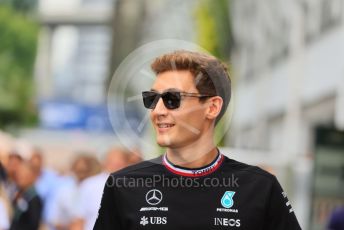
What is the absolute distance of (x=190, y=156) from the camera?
4.60m

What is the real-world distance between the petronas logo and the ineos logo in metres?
0.24

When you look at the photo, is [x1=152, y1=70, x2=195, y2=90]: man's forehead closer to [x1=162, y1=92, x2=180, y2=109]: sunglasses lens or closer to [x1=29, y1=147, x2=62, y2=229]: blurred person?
[x1=162, y1=92, x2=180, y2=109]: sunglasses lens

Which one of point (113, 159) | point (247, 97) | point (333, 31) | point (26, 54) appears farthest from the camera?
point (26, 54)

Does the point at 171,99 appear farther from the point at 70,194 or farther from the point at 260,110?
the point at 260,110

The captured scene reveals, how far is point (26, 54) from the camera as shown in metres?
86.4

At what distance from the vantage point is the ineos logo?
4.57m

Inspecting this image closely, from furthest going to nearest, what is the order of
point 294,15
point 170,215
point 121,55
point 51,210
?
point 121,55
point 294,15
point 51,210
point 170,215

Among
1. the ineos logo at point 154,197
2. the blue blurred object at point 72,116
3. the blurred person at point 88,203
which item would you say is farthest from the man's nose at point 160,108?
the blue blurred object at point 72,116

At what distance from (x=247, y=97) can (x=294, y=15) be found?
1043cm

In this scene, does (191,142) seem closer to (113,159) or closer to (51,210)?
(113,159)

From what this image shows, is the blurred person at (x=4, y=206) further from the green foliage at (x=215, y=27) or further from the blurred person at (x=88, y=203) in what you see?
the green foliage at (x=215, y=27)

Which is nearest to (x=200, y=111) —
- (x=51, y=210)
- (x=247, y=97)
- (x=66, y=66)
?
(x=51, y=210)

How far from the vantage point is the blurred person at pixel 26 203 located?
9.49 m

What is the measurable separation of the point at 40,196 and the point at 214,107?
5989 millimetres
